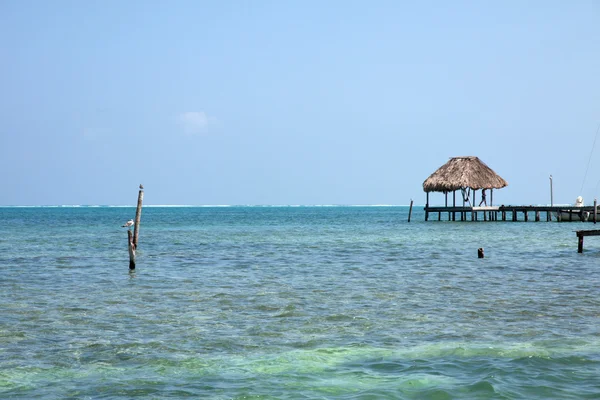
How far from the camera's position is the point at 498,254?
26.5 meters

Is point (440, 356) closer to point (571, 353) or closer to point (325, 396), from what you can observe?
point (571, 353)

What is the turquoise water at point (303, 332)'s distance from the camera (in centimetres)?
805

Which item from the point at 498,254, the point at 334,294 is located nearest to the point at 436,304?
the point at 334,294

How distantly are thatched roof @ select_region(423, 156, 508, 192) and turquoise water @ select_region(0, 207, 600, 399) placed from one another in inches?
1360

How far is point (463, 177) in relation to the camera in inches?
2224

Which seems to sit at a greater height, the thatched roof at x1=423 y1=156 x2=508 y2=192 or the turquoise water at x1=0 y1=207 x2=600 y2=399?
the thatched roof at x1=423 y1=156 x2=508 y2=192

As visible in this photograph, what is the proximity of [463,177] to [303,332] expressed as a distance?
47405mm

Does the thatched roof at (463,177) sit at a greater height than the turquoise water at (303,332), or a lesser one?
greater

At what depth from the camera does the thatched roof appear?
56319 millimetres

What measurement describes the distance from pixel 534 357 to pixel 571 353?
60 cm

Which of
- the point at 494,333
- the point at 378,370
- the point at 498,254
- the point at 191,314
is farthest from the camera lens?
the point at 498,254

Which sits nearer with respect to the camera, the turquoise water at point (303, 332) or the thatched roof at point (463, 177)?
the turquoise water at point (303, 332)

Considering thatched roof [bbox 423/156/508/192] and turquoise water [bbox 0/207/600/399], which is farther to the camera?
thatched roof [bbox 423/156/508/192]

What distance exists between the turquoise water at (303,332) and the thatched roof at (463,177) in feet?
113
